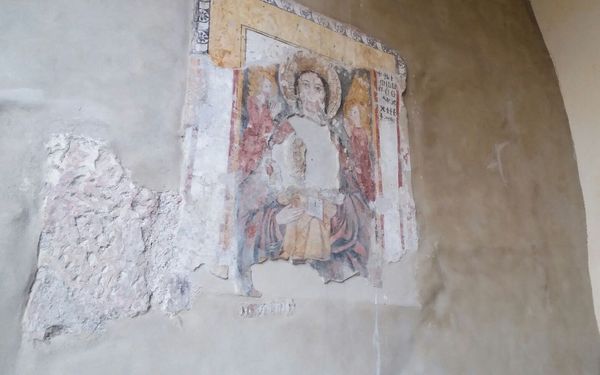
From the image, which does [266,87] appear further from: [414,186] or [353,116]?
[414,186]

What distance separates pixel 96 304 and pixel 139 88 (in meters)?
0.69

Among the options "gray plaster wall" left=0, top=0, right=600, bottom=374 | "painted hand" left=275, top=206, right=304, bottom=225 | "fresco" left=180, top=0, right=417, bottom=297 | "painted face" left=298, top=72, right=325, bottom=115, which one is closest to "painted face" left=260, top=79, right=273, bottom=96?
"fresco" left=180, top=0, right=417, bottom=297

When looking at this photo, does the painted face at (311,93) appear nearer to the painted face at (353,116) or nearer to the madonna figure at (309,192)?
the madonna figure at (309,192)

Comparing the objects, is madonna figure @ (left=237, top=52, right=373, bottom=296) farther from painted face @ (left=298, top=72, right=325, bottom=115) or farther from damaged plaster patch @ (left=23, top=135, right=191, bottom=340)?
damaged plaster patch @ (left=23, top=135, right=191, bottom=340)

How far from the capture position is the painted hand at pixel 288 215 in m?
1.91

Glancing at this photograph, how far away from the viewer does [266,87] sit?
6.63 ft

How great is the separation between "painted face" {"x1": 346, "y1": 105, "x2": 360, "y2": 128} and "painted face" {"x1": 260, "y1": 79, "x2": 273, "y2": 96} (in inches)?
15.2

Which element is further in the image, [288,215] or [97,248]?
[288,215]

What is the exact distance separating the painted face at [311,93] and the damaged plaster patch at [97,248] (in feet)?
2.33

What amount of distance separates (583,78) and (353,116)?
1.77 metres

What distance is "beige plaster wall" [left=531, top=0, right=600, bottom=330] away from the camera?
299cm

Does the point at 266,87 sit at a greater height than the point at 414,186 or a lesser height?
greater

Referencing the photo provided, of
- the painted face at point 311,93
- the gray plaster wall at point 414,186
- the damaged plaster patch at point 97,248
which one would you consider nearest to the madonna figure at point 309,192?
the painted face at point 311,93

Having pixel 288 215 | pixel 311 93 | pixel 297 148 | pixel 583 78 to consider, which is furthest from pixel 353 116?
pixel 583 78
